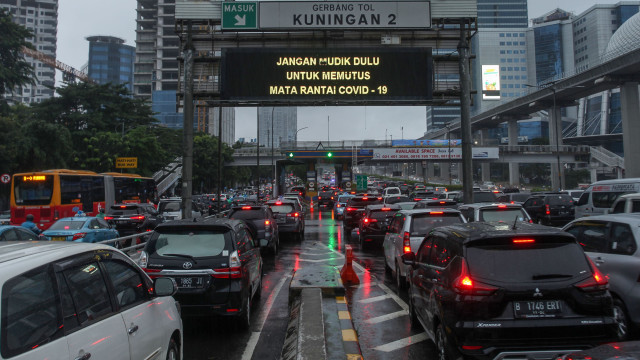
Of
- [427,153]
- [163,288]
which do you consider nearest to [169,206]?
[163,288]

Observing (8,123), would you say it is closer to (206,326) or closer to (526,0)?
(206,326)

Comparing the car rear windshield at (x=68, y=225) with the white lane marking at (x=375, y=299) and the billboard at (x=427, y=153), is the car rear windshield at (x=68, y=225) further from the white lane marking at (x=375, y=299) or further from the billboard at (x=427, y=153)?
the billboard at (x=427, y=153)

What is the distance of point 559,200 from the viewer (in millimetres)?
21375

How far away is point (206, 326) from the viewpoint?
7.24 metres

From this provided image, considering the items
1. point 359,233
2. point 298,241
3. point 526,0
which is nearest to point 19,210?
point 298,241

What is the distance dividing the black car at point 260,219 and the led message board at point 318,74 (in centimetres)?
433

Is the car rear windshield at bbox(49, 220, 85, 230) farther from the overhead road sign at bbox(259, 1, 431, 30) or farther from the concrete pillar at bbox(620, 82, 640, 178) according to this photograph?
the concrete pillar at bbox(620, 82, 640, 178)

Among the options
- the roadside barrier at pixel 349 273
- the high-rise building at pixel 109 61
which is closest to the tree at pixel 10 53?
the roadside barrier at pixel 349 273

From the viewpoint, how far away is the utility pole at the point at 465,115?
55.6ft

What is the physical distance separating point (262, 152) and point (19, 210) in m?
41.4

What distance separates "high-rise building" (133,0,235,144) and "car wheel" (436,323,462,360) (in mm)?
105367

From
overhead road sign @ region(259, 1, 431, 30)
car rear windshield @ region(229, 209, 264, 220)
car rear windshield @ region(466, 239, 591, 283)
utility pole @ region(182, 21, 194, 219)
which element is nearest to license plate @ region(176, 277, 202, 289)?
car rear windshield @ region(466, 239, 591, 283)

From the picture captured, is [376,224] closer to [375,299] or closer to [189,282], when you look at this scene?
[375,299]

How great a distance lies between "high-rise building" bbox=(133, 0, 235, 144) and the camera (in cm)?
10619
